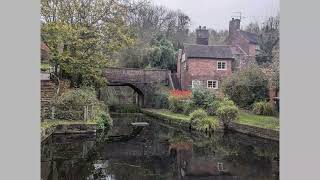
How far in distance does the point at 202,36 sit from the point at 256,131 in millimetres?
15163

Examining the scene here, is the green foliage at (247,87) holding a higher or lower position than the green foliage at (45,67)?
lower

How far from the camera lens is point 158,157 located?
7.58m

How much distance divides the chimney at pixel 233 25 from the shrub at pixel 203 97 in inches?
479

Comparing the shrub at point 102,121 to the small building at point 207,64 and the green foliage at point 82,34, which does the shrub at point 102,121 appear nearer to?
the green foliage at point 82,34

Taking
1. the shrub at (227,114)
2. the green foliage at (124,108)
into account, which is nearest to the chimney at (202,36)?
the green foliage at (124,108)

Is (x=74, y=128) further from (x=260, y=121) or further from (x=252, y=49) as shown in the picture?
(x=252, y=49)

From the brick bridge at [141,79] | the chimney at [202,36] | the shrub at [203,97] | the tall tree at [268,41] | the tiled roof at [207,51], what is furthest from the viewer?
the chimney at [202,36]

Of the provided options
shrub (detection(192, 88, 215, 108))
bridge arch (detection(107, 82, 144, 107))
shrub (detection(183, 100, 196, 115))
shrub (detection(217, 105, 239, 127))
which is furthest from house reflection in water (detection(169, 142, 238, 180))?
bridge arch (detection(107, 82, 144, 107))

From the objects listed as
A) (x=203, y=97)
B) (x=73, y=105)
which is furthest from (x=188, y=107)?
(x=73, y=105)

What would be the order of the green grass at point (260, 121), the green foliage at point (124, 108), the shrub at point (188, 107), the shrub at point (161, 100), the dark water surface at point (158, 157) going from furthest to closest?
the green foliage at point (124, 108) < the shrub at point (161, 100) < the shrub at point (188, 107) < the green grass at point (260, 121) < the dark water surface at point (158, 157)

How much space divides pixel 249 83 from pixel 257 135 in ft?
16.1

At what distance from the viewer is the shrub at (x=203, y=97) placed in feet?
50.3

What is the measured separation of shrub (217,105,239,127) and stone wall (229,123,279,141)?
0.21 m

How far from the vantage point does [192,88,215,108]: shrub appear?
1534cm
